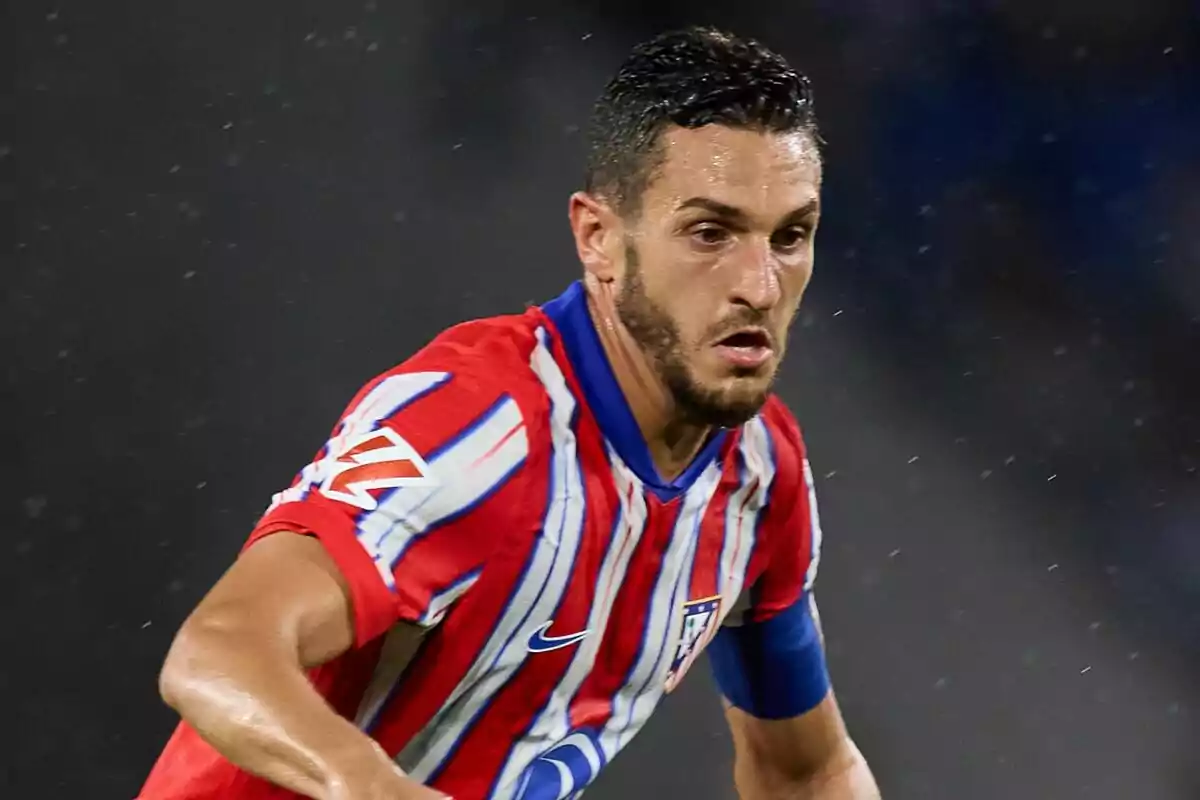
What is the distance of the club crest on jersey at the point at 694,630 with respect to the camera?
100 centimetres

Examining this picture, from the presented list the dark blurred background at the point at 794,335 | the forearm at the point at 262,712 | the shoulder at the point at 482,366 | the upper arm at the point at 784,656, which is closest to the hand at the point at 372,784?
the forearm at the point at 262,712

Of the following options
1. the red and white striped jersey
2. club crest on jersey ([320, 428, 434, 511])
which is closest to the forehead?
the red and white striped jersey

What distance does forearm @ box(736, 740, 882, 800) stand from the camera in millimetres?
1163

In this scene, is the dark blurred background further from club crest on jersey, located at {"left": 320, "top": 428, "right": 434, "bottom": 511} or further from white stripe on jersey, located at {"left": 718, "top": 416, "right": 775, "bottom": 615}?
club crest on jersey, located at {"left": 320, "top": 428, "right": 434, "bottom": 511}

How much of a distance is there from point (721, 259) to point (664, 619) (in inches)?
8.8

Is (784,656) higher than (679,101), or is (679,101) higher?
(679,101)

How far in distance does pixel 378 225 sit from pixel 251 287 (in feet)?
0.41

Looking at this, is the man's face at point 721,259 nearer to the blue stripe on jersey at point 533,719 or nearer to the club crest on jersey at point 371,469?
the blue stripe on jersey at point 533,719

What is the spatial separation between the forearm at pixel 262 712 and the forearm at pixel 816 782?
1.76 ft

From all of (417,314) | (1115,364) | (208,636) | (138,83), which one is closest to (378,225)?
(417,314)

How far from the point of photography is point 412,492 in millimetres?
792

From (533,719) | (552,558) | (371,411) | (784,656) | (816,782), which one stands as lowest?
(816,782)

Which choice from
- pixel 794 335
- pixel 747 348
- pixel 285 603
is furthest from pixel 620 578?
pixel 794 335

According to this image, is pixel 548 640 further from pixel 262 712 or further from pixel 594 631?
pixel 262 712
